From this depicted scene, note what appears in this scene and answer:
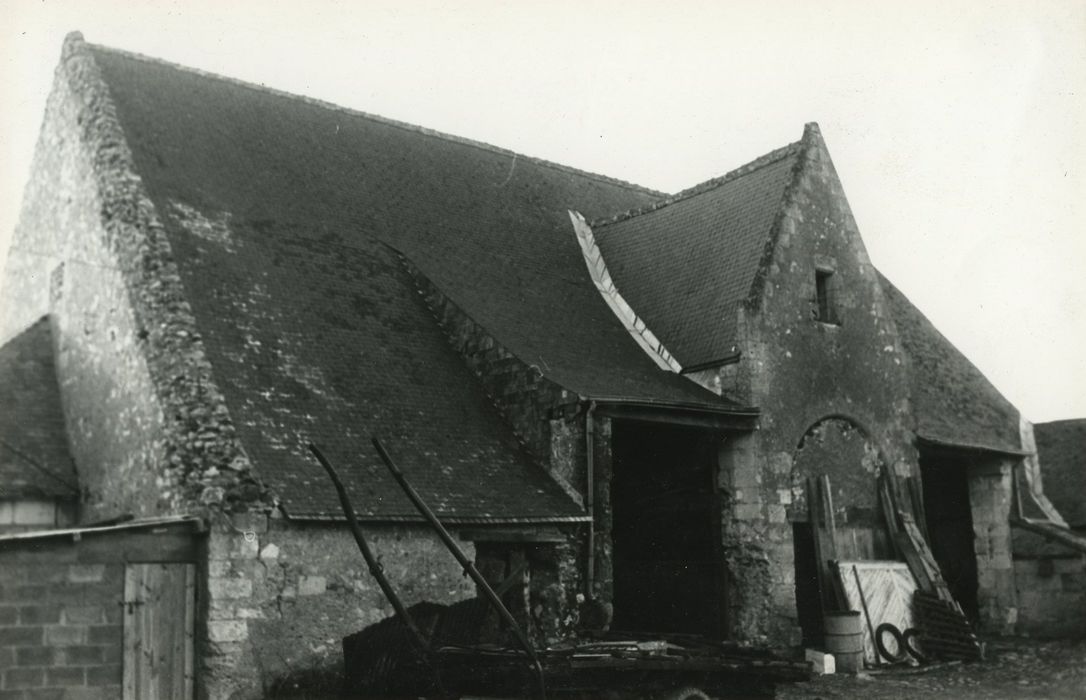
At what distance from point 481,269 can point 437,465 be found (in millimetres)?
4594

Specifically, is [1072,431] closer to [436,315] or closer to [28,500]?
[436,315]

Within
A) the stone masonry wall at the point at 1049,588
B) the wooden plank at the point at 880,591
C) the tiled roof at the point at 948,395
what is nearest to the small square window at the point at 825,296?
the tiled roof at the point at 948,395

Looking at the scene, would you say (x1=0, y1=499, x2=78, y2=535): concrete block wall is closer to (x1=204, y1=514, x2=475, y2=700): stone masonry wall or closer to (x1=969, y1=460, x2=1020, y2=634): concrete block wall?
(x1=204, y1=514, x2=475, y2=700): stone masonry wall

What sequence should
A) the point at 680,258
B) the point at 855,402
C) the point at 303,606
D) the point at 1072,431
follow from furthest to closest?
1. the point at 1072,431
2. the point at 680,258
3. the point at 855,402
4. the point at 303,606

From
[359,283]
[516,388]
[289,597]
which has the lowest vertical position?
[289,597]

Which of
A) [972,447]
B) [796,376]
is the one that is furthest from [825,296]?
[972,447]

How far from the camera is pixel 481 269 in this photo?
15.7 metres

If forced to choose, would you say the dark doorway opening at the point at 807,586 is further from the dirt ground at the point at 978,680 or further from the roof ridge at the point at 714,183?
the roof ridge at the point at 714,183

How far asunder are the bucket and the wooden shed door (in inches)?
321

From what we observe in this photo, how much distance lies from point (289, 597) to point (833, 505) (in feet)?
27.0

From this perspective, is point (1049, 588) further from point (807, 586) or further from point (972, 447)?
point (807, 586)

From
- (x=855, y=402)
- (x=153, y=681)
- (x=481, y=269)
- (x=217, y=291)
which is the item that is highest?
(x=481, y=269)

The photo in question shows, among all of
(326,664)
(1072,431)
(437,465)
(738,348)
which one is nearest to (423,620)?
(326,664)

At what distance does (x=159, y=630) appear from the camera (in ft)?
31.7
